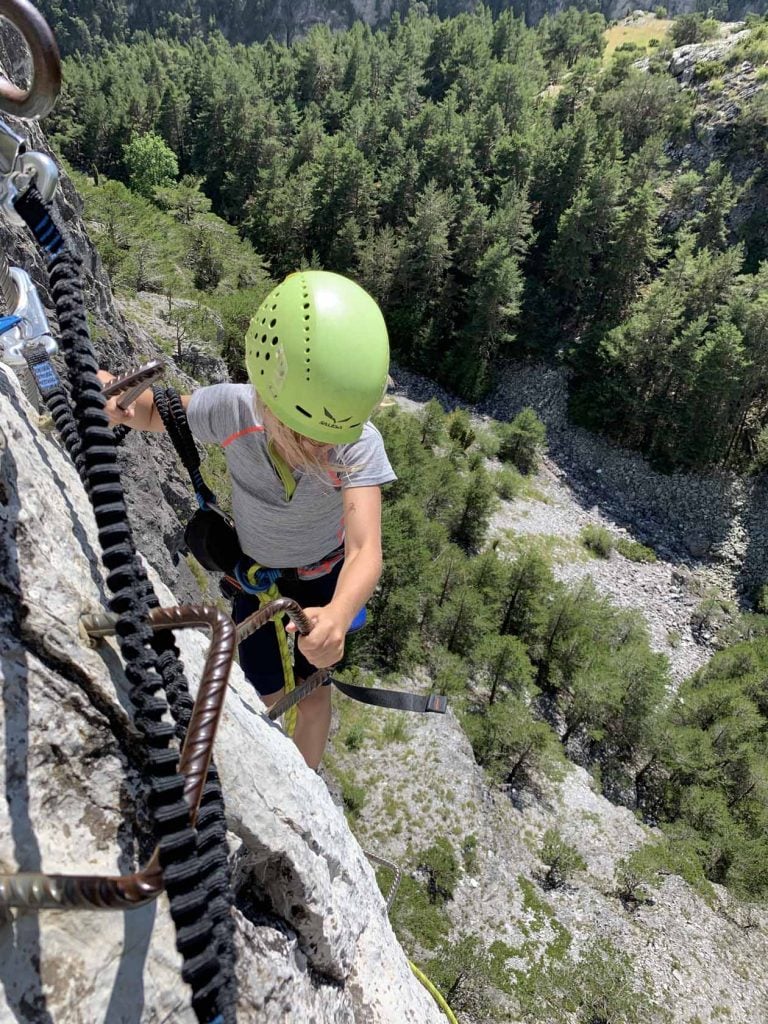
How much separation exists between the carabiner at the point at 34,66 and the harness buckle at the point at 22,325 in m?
0.71

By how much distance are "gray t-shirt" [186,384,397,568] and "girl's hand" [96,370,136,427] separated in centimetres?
33

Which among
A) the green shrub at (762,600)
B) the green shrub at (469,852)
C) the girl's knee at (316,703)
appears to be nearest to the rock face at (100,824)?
the girl's knee at (316,703)

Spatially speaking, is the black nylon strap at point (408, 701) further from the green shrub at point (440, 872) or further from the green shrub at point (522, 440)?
the green shrub at point (522, 440)

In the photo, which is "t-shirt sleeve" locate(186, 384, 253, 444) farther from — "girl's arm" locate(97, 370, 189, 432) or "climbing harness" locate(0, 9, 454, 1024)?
"climbing harness" locate(0, 9, 454, 1024)

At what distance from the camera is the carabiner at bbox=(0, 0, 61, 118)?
4.58ft

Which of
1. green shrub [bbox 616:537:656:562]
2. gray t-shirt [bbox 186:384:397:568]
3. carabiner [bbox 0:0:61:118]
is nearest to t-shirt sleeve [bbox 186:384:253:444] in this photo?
gray t-shirt [bbox 186:384:397:568]

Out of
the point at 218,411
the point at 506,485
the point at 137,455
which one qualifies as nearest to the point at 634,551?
the point at 506,485

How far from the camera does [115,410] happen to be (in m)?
3.26

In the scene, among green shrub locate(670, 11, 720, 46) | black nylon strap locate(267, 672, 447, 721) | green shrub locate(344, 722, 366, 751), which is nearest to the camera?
black nylon strap locate(267, 672, 447, 721)

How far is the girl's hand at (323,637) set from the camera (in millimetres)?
2562

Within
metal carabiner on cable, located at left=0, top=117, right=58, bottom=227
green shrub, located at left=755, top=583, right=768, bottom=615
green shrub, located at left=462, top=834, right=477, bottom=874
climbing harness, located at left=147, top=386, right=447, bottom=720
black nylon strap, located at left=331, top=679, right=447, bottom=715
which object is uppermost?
metal carabiner on cable, located at left=0, top=117, right=58, bottom=227

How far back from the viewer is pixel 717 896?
20266 millimetres

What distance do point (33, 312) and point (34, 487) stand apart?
665 mm

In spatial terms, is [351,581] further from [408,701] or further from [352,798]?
[352,798]
